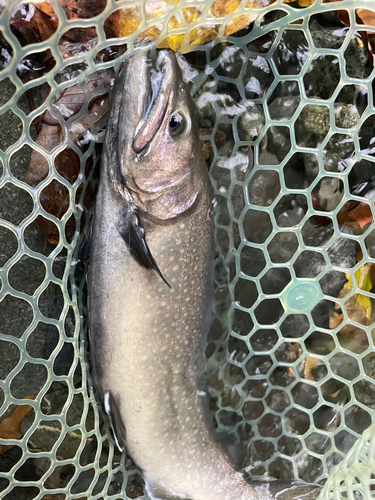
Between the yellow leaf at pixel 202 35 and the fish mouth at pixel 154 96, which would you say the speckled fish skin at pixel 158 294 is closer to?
the fish mouth at pixel 154 96

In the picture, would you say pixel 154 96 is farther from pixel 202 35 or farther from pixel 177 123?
pixel 202 35

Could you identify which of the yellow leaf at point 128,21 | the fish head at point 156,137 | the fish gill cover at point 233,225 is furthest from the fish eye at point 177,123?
the yellow leaf at point 128,21

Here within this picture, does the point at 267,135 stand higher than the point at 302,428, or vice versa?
the point at 267,135

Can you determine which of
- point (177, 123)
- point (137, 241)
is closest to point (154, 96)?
point (177, 123)

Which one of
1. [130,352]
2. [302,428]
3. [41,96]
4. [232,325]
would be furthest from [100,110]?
[302,428]

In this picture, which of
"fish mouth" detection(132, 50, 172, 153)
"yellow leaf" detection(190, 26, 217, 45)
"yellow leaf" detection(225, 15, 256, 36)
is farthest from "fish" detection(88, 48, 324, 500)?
"yellow leaf" detection(225, 15, 256, 36)

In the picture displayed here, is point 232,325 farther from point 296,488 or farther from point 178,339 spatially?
point 296,488

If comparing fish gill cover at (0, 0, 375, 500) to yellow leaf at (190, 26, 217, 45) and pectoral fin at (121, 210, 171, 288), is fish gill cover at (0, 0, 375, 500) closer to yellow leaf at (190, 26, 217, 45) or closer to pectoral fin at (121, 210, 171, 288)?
yellow leaf at (190, 26, 217, 45)
